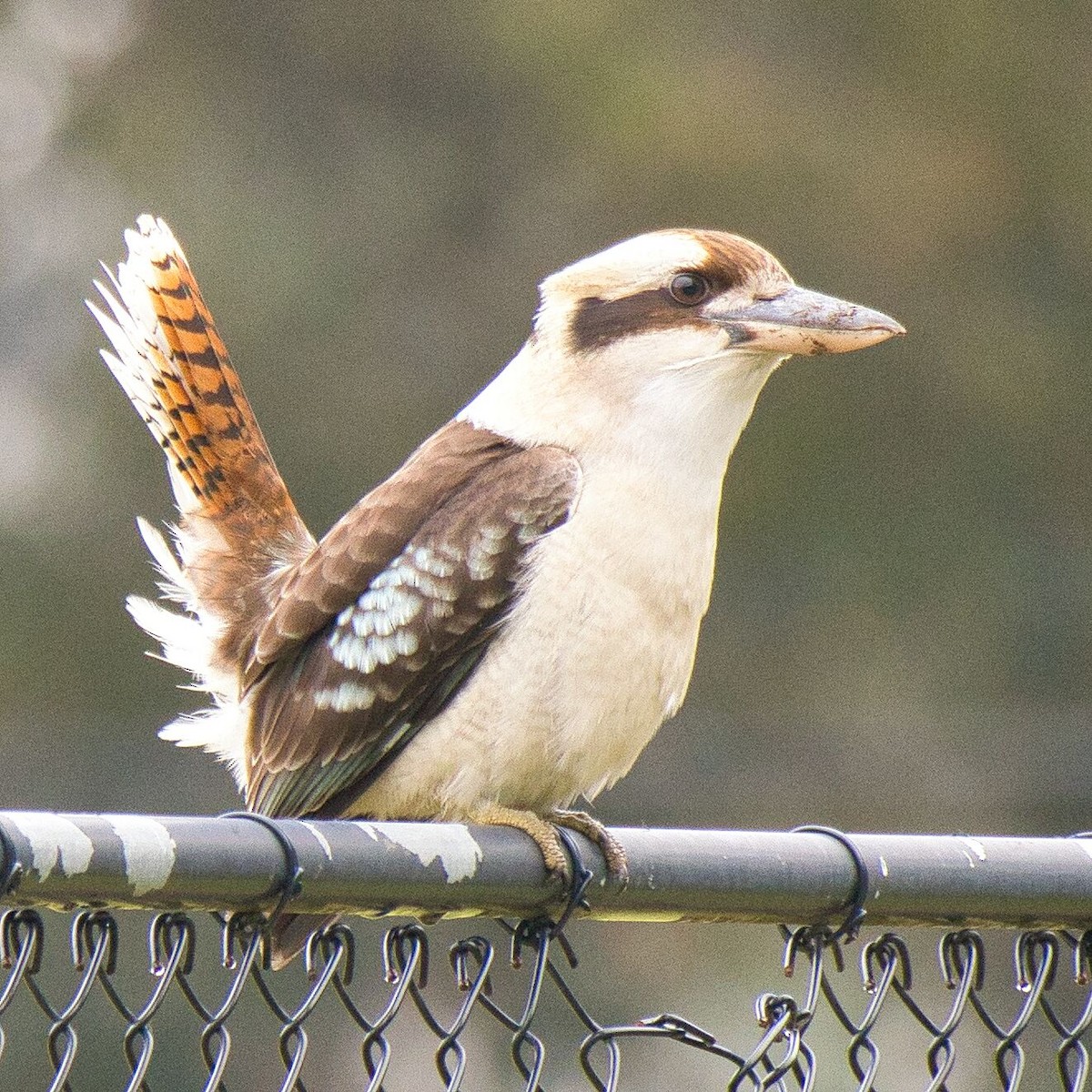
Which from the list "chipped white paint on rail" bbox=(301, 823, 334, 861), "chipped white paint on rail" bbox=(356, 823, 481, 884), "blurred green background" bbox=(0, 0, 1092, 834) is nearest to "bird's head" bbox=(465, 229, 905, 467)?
"chipped white paint on rail" bbox=(356, 823, 481, 884)

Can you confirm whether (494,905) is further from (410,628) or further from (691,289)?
(691,289)

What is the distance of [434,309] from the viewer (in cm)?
916

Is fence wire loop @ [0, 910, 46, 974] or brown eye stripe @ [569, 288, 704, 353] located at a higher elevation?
brown eye stripe @ [569, 288, 704, 353]

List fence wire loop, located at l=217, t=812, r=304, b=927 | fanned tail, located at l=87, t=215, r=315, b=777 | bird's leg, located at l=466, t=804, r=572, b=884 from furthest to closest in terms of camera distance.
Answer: fanned tail, located at l=87, t=215, r=315, b=777
bird's leg, located at l=466, t=804, r=572, b=884
fence wire loop, located at l=217, t=812, r=304, b=927

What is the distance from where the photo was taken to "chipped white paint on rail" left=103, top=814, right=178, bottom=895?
146 centimetres

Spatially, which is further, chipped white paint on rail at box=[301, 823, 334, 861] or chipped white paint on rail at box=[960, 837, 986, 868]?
chipped white paint on rail at box=[960, 837, 986, 868]

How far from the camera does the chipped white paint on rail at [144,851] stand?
1462mm

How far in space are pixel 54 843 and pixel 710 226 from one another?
25.2ft

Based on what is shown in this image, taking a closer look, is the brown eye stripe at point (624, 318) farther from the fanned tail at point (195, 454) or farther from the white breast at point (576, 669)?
the fanned tail at point (195, 454)

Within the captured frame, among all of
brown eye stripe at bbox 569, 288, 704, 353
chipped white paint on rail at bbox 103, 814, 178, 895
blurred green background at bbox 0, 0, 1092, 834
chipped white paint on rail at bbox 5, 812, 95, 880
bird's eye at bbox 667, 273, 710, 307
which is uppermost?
bird's eye at bbox 667, 273, 710, 307

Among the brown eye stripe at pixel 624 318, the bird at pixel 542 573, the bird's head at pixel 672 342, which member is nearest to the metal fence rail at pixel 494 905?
the bird at pixel 542 573

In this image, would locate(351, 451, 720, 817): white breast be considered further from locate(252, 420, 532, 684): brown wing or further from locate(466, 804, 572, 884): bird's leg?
locate(252, 420, 532, 684): brown wing

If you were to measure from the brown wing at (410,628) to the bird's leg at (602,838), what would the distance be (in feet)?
0.86

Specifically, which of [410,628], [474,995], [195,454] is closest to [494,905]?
[474,995]
